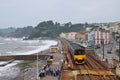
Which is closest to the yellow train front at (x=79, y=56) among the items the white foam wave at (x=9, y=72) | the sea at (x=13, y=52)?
the sea at (x=13, y=52)

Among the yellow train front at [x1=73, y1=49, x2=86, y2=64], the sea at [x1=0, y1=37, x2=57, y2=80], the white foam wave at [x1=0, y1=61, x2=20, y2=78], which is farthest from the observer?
the sea at [x1=0, y1=37, x2=57, y2=80]

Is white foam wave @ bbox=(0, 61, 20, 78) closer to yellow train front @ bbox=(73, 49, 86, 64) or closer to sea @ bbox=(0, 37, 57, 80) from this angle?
sea @ bbox=(0, 37, 57, 80)

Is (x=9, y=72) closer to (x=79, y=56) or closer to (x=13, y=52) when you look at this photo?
(x=79, y=56)

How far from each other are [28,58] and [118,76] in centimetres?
4339

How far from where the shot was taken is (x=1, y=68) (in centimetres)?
5550

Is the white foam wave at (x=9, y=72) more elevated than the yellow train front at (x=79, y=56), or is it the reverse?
the yellow train front at (x=79, y=56)

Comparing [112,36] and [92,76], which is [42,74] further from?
[112,36]

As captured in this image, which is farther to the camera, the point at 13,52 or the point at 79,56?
the point at 13,52

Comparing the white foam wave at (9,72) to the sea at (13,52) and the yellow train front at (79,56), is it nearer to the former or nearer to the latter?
the sea at (13,52)

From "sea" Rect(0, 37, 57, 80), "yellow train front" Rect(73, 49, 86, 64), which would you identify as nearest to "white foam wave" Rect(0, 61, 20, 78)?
"sea" Rect(0, 37, 57, 80)

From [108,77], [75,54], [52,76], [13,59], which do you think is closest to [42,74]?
[52,76]

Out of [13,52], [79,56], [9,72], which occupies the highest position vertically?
[79,56]

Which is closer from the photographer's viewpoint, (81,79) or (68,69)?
(81,79)

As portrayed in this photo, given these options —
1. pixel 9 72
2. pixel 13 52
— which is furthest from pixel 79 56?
pixel 13 52
